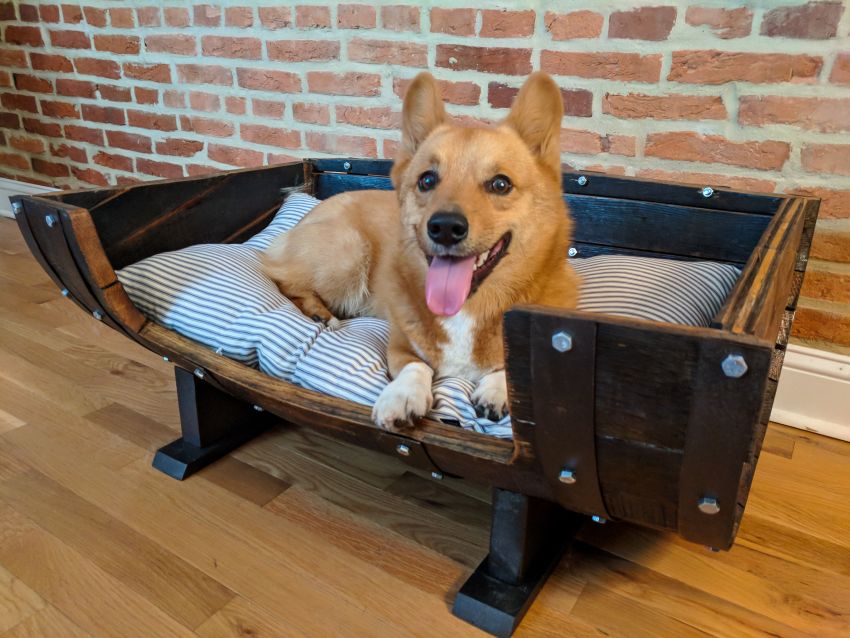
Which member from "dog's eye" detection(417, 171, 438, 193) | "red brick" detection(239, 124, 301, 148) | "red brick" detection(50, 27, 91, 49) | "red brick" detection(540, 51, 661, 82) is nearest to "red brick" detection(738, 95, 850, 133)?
"red brick" detection(540, 51, 661, 82)

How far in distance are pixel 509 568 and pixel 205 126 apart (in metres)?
2.27

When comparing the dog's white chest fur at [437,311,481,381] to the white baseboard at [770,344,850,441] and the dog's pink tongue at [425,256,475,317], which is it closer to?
the dog's pink tongue at [425,256,475,317]

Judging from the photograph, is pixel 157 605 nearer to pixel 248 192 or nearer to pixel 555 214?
pixel 555 214

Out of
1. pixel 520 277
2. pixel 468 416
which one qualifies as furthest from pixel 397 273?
pixel 468 416

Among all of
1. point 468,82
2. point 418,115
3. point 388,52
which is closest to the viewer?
point 418,115

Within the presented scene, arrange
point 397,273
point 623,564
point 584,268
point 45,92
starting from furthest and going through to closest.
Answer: point 45,92, point 584,268, point 397,273, point 623,564

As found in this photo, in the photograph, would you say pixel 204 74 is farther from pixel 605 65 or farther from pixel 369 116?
pixel 605 65

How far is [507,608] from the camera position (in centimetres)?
99

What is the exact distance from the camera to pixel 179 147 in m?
2.71

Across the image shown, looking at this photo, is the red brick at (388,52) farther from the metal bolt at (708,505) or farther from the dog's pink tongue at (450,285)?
the metal bolt at (708,505)

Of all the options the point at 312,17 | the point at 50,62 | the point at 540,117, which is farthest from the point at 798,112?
the point at 50,62

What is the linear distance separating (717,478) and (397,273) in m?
0.75

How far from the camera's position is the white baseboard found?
1.55m

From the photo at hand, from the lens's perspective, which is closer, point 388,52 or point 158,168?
point 388,52
